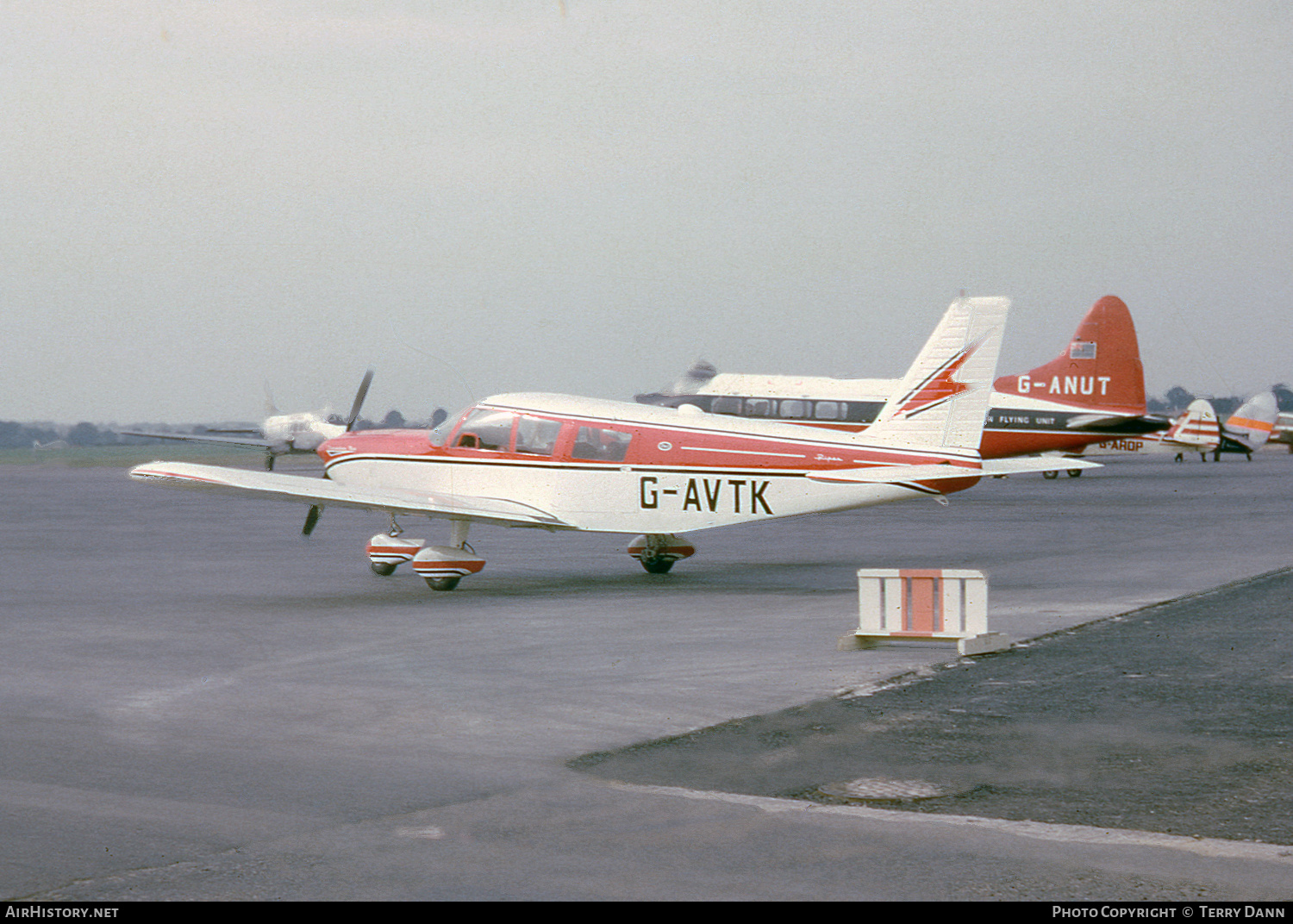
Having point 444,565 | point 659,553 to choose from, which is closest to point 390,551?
point 444,565

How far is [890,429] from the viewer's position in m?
17.6

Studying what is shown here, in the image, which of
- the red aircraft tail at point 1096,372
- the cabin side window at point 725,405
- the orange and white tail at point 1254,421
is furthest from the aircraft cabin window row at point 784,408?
the orange and white tail at point 1254,421

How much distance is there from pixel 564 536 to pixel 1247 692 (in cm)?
1885

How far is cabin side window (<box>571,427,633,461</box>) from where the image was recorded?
58.2 feet

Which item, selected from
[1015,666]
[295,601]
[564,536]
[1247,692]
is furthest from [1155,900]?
[564,536]

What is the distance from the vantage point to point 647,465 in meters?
17.5

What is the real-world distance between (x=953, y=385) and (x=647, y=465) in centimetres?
405

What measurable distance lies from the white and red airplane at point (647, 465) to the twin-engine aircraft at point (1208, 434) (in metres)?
28.9

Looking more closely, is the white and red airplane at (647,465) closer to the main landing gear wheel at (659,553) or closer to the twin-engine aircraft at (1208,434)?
the main landing gear wheel at (659,553)

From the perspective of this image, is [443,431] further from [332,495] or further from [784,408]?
[784,408]

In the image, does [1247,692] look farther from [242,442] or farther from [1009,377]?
[1009,377]

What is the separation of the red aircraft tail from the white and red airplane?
26229 mm

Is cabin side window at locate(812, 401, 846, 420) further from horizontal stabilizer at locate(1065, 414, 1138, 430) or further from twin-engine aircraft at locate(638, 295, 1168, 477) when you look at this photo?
horizontal stabilizer at locate(1065, 414, 1138, 430)

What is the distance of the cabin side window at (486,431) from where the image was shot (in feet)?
60.4
